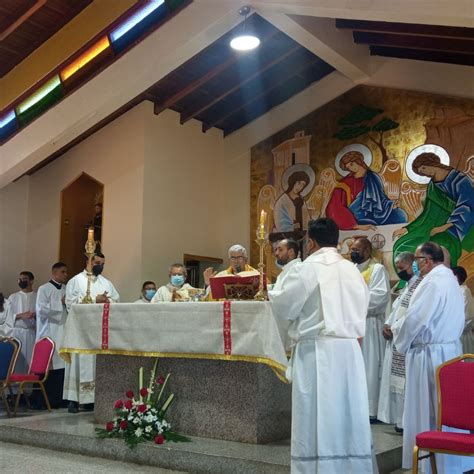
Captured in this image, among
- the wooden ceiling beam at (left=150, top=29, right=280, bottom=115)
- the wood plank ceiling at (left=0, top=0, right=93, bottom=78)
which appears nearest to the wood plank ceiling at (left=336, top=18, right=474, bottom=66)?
the wooden ceiling beam at (left=150, top=29, right=280, bottom=115)

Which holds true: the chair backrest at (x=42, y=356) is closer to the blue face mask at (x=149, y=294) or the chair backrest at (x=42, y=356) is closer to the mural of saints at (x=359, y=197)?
the blue face mask at (x=149, y=294)

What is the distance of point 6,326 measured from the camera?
8117mm

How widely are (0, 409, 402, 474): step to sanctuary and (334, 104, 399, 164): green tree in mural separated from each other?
450 cm

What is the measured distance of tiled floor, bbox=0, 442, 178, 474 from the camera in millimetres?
4434

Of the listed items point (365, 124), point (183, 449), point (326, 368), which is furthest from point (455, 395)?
point (365, 124)

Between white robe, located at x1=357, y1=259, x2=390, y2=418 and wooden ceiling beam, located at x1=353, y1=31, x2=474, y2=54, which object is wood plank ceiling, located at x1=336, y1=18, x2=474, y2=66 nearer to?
wooden ceiling beam, located at x1=353, y1=31, x2=474, y2=54

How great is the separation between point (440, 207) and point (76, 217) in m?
5.75

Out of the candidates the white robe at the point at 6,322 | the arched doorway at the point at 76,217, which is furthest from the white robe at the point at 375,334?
the arched doorway at the point at 76,217

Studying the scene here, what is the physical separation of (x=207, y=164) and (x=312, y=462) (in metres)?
7.32

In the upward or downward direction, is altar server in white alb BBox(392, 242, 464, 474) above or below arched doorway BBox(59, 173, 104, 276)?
below

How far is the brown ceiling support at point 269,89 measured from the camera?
30.0 feet

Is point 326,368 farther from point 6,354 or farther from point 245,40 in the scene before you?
point 245,40

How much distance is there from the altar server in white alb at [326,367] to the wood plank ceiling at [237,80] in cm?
474

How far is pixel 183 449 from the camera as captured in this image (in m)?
4.41
